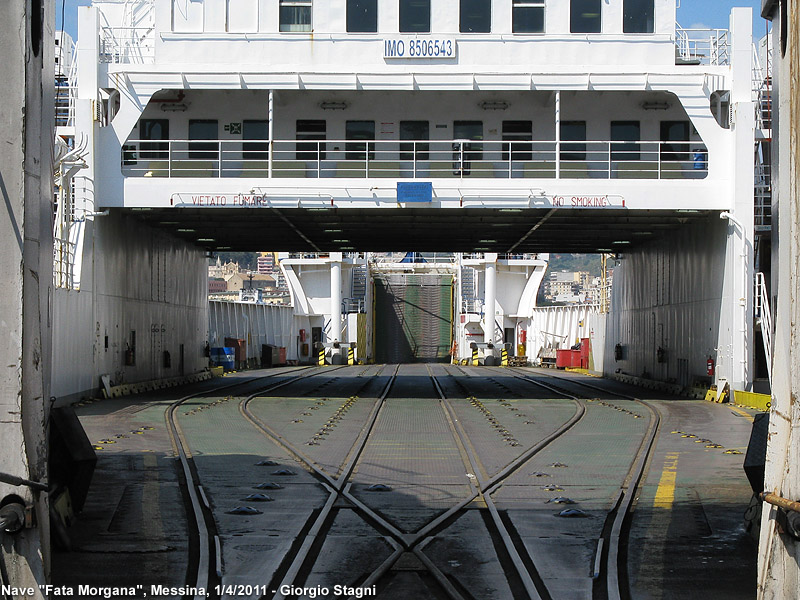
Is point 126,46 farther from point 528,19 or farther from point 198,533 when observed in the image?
point 198,533

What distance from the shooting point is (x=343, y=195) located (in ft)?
69.4

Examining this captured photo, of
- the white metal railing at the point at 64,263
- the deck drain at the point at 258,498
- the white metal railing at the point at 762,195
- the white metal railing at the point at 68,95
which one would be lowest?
the deck drain at the point at 258,498

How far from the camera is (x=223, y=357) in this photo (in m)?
39.2

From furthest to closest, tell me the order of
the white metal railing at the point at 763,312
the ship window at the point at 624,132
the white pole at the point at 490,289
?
the white pole at the point at 490,289 < the ship window at the point at 624,132 < the white metal railing at the point at 763,312

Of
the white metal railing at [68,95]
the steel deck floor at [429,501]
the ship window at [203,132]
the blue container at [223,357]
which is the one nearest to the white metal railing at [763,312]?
the steel deck floor at [429,501]

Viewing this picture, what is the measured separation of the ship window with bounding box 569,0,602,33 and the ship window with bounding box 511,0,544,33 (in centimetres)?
71

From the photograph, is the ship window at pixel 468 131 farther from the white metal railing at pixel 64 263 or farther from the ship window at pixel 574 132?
the white metal railing at pixel 64 263

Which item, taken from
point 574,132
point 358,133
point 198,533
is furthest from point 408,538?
point 574,132

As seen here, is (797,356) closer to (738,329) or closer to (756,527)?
(756,527)

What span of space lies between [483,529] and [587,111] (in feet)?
59.3

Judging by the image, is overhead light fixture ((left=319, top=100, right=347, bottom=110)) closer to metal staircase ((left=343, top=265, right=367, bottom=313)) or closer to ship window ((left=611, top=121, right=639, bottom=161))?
ship window ((left=611, top=121, right=639, bottom=161))

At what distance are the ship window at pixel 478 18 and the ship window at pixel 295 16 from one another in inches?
144

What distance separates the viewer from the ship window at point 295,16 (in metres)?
23.4

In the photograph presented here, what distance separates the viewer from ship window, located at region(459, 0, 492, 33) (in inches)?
911
